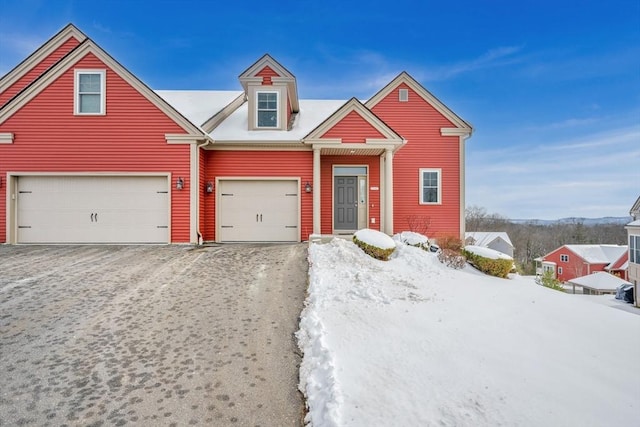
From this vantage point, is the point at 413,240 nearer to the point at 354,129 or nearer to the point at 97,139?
the point at 354,129

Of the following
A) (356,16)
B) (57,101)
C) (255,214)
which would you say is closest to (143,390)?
(255,214)

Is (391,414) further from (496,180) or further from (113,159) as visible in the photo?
(496,180)

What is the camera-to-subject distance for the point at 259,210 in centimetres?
1070

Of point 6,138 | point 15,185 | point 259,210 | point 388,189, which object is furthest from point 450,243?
point 6,138

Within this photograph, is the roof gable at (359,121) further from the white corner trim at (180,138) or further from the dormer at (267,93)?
the white corner trim at (180,138)

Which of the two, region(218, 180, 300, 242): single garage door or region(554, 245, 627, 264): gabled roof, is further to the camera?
region(554, 245, 627, 264): gabled roof

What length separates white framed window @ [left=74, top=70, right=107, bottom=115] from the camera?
9398mm

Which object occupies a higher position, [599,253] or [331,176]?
[331,176]

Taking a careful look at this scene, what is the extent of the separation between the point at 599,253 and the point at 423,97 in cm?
3668

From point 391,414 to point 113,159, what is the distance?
10.7 meters

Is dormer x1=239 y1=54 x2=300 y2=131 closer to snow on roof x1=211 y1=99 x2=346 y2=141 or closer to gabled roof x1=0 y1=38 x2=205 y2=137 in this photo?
snow on roof x1=211 y1=99 x2=346 y2=141

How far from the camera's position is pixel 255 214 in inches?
421

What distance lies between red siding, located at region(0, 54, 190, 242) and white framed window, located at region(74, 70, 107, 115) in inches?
7.1

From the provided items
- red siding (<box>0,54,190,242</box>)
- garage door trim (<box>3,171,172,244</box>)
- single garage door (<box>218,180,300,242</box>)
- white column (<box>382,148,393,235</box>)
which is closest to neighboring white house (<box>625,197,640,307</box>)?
white column (<box>382,148,393,235</box>)
